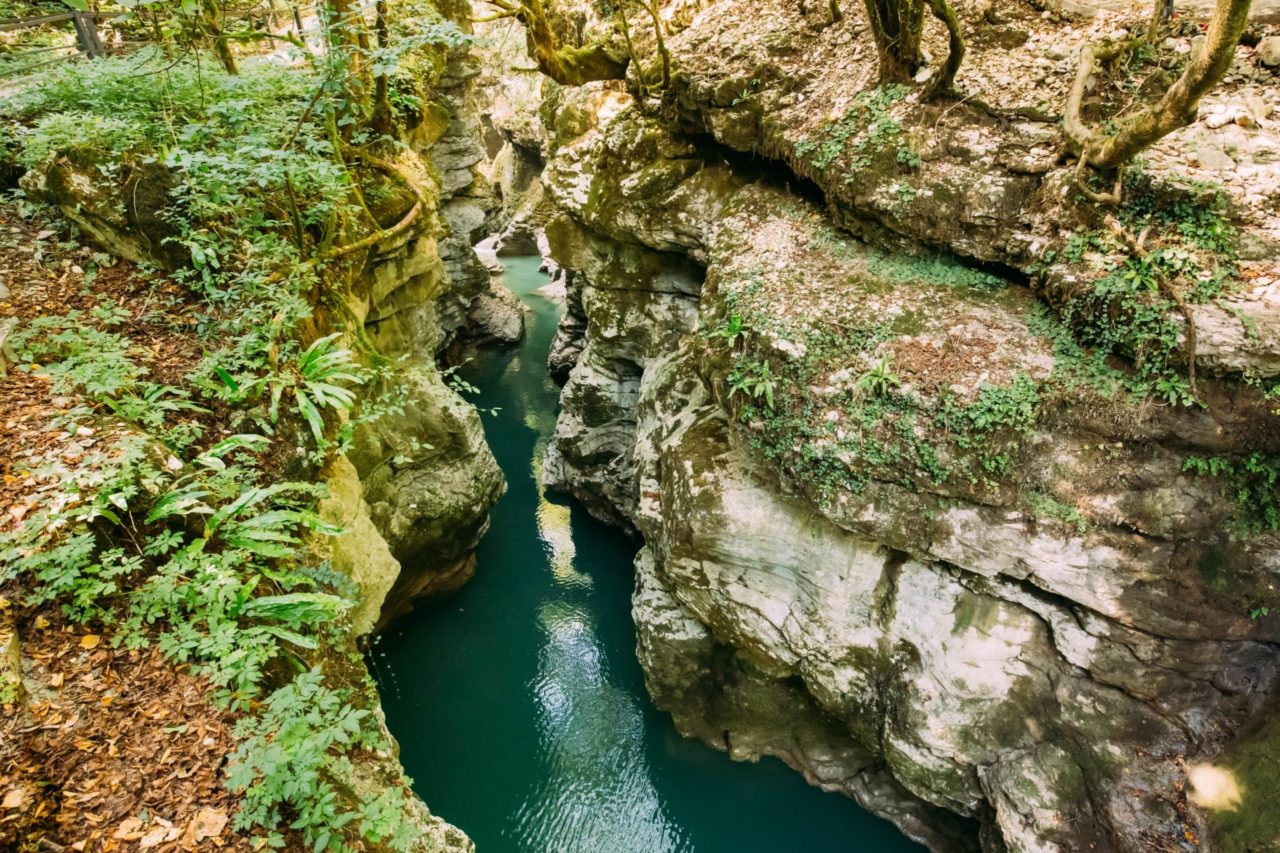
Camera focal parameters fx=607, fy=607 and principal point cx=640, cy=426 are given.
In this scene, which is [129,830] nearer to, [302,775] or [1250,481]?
[302,775]

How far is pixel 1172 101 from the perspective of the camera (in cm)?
485

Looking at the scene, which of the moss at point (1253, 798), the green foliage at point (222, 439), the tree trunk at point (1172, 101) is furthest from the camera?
the moss at point (1253, 798)

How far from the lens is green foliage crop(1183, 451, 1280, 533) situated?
565 centimetres

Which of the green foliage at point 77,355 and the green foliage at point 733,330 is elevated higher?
the green foliage at point 77,355

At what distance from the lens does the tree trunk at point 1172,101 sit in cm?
411

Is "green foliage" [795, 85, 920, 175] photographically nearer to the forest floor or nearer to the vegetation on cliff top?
the vegetation on cliff top

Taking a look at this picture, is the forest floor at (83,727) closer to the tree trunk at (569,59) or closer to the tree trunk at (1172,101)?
the tree trunk at (1172,101)

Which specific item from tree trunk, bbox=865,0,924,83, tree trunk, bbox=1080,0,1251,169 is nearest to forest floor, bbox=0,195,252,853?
tree trunk, bbox=1080,0,1251,169

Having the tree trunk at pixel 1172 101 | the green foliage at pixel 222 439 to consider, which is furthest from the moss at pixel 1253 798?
the green foliage at pixel 222 439

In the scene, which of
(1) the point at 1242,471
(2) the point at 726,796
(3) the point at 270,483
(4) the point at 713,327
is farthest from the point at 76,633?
(1) the point at 1242,471

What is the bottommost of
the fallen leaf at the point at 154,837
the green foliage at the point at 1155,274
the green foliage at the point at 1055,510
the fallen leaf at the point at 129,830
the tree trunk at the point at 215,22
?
the green foliage at the point at 1055,510

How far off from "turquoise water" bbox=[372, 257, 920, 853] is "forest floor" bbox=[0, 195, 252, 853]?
6.11 m

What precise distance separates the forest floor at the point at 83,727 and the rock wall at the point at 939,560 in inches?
220

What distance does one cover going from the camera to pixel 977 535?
6.51 metres
